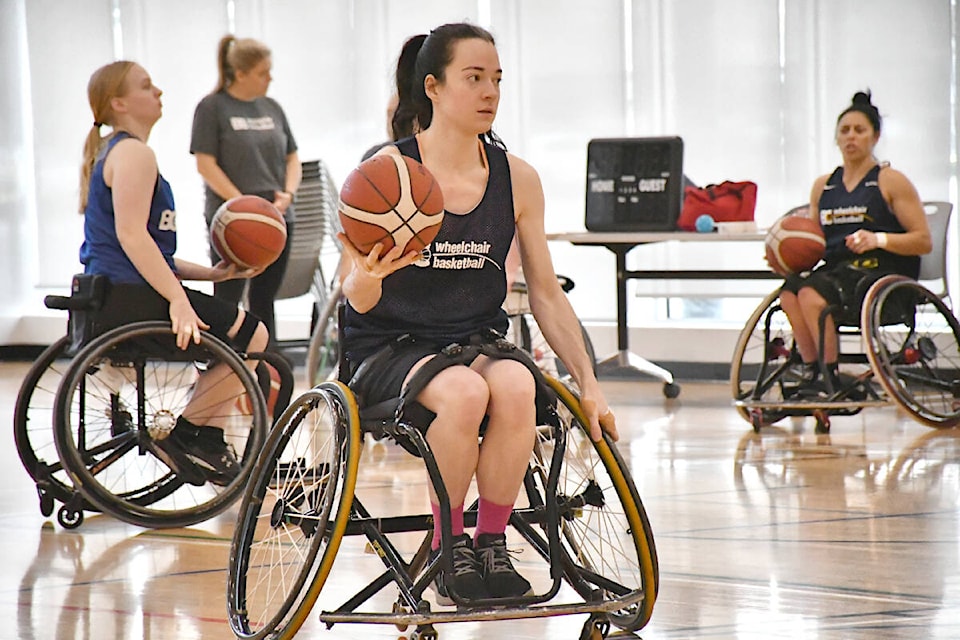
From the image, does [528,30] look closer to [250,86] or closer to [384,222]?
[250,86]

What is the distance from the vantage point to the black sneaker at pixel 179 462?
309 cm

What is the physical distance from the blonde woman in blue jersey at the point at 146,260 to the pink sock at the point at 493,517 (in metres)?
1.18

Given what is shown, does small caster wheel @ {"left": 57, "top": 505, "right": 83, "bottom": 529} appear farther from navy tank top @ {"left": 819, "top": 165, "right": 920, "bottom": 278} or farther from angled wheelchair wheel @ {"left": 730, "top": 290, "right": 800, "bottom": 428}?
navy tank top @ {"left": 819, "top": 165, "right": 920, "bottom": 278}

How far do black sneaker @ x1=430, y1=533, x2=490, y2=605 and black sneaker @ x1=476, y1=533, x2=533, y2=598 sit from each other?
0.04 feet

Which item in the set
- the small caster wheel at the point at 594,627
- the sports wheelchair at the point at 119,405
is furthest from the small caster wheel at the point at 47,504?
the small caster wheel at the point at 594,627

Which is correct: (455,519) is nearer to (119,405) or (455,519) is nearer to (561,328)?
(561,328)

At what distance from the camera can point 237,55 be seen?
4.78 metres

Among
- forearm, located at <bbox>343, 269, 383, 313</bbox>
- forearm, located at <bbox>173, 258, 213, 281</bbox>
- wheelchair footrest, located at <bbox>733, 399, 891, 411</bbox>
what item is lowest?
wheelchair footrest, located at <bbox>733, 399, 891, 411</bbox>

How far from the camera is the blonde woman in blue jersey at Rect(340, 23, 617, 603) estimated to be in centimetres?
197

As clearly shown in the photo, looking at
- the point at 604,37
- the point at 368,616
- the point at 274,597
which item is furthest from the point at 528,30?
the point at 368,616

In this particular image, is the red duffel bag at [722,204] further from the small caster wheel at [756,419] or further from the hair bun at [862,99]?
the small caster wheel at [756,419]

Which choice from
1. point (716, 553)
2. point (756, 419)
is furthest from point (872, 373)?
point (716, 553)

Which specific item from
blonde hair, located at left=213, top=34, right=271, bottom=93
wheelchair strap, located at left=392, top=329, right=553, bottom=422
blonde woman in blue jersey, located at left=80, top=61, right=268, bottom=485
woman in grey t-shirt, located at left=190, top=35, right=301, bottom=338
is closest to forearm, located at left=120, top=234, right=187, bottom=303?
blonde woman in blue jersey, located at left=80, top=61, right=268, bottom=485

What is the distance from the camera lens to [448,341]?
7.02 feet
